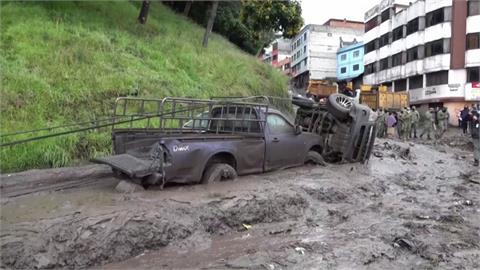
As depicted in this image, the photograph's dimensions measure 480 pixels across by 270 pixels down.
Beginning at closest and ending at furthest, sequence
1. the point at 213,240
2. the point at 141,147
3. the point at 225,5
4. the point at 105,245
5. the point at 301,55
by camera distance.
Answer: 1. the point at 105,245
2. the point at 213,240
3. the point at 141,147
4. the point at 225,5
5. the point at 301,55

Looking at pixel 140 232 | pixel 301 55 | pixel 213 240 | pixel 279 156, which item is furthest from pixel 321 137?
pixel 301 55

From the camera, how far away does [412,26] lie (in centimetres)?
4822

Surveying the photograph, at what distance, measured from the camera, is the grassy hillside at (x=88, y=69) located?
38.3 feet

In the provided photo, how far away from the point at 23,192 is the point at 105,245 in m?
3.19

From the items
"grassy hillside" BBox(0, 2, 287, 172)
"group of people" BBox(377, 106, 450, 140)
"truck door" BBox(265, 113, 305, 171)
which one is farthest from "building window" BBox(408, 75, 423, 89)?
"truck door" BBox(265, 113, 305, 171)

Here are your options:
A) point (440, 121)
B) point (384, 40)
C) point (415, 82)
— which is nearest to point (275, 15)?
point (440, 121)

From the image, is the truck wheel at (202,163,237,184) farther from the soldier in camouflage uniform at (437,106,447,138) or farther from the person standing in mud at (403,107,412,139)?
the soldier in camouflage uniform at (437,106,447,138)

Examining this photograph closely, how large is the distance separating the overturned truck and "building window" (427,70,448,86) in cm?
3372

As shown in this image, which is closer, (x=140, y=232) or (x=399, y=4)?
(x=140, y=232)

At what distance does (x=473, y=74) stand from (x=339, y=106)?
33957mm

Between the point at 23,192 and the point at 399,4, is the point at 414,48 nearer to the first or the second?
the point at 399,4

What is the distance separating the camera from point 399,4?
176 ft

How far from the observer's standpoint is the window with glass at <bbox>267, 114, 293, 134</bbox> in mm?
10232

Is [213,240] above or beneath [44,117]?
beneath
